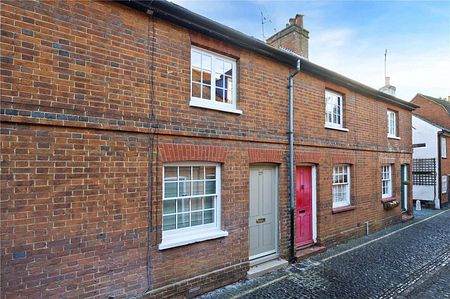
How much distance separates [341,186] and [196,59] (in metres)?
7.02

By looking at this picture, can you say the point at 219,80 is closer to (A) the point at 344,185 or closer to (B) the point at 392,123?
(A) the point at 344,185

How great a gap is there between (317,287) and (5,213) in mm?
5962

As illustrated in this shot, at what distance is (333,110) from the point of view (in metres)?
9.26

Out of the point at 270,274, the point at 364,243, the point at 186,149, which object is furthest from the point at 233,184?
the point at 364,243

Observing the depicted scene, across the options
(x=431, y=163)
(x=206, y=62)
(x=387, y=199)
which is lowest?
(x=387, y=199)

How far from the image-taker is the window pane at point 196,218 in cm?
559

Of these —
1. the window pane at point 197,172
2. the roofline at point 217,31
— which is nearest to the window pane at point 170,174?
the window pane at point 197,172

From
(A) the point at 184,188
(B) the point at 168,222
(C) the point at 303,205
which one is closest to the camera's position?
(B) the point at 168,222

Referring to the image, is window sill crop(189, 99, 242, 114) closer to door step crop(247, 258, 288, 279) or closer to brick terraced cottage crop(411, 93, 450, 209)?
door step crop(247, 258, 288, 279)

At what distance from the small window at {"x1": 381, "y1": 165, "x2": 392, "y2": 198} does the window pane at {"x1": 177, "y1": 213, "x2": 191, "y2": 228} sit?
1011 cm

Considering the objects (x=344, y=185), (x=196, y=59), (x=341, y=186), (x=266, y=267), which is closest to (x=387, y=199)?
(x=344, y=185)

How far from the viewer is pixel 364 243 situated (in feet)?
29.5

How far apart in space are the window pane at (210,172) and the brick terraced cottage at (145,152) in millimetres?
27

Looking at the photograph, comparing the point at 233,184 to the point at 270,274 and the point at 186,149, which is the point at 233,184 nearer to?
the point at 186,149
